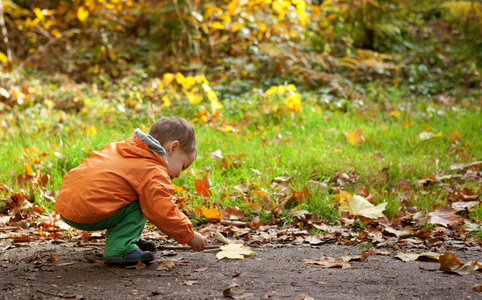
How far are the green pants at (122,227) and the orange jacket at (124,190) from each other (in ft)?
0.21

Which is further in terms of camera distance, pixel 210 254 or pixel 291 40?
pixel 291 40

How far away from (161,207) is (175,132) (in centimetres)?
45

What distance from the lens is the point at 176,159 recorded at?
98.9 inches

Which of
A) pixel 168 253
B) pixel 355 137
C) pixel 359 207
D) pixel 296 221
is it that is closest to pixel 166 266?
pixel 168 253

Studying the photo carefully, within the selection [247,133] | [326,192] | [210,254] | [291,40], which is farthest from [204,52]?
[210,254]

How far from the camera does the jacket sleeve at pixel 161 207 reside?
2270 mm

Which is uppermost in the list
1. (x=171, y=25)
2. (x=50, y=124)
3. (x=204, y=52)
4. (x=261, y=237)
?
(x=171, y=25)

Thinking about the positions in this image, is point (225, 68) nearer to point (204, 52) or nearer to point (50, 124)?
point (204, 52)

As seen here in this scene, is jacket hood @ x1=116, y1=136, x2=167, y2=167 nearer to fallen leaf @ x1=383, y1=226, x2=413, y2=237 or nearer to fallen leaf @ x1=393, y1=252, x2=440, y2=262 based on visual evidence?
fallen leaf @ x1=393, y1=252, x2=440, y2=262

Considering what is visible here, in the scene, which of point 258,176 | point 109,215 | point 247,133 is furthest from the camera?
point 247,133

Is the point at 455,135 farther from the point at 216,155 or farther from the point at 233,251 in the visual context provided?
the point at 233,251

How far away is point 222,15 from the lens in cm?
780

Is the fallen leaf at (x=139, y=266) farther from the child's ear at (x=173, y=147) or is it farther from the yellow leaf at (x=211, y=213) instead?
the yellow leaf at (x=211, y=213)

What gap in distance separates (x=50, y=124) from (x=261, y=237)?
3.68 meters
